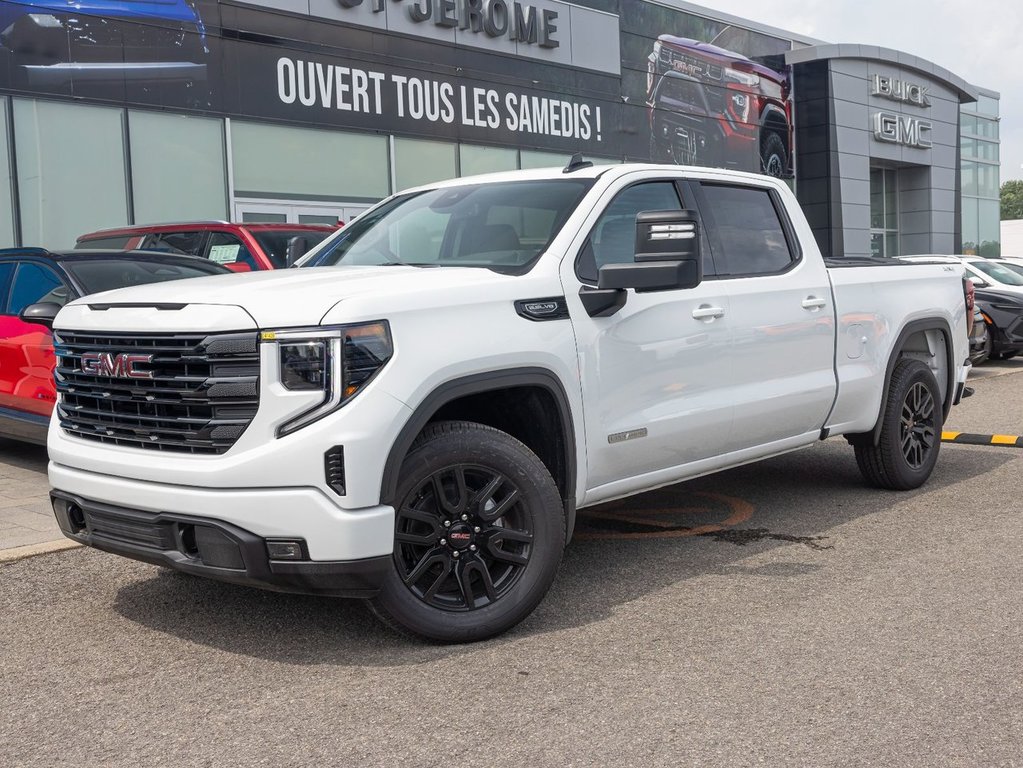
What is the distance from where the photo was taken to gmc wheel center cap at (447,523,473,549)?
14.0 feet

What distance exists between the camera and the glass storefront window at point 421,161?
67.9 feet

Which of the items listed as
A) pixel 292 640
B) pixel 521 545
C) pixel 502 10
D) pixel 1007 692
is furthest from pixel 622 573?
pixel 502 10

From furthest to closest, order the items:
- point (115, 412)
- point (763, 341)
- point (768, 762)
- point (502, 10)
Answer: point (502, 10) < point (763, 341) < point (115, 412) < point (768, 762)

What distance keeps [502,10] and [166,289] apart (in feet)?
61.8

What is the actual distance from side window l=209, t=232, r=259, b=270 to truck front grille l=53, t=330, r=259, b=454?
214 inches

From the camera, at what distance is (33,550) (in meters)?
5.82

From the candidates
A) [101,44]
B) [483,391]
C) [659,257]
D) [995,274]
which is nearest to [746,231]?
[659,257]

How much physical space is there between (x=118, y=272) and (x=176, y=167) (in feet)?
32.3

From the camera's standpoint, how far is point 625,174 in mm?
5309

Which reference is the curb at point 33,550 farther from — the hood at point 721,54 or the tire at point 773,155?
the tire at point 773,155

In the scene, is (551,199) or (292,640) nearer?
(292,640)

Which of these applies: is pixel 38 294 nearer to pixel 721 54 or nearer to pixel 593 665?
pixel 593 665

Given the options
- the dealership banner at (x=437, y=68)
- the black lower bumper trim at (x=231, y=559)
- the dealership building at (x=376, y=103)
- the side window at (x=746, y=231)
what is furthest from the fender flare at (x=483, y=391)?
the dealership banner at (x=437, y=68)

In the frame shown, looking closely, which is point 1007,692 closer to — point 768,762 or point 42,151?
point 768,762
